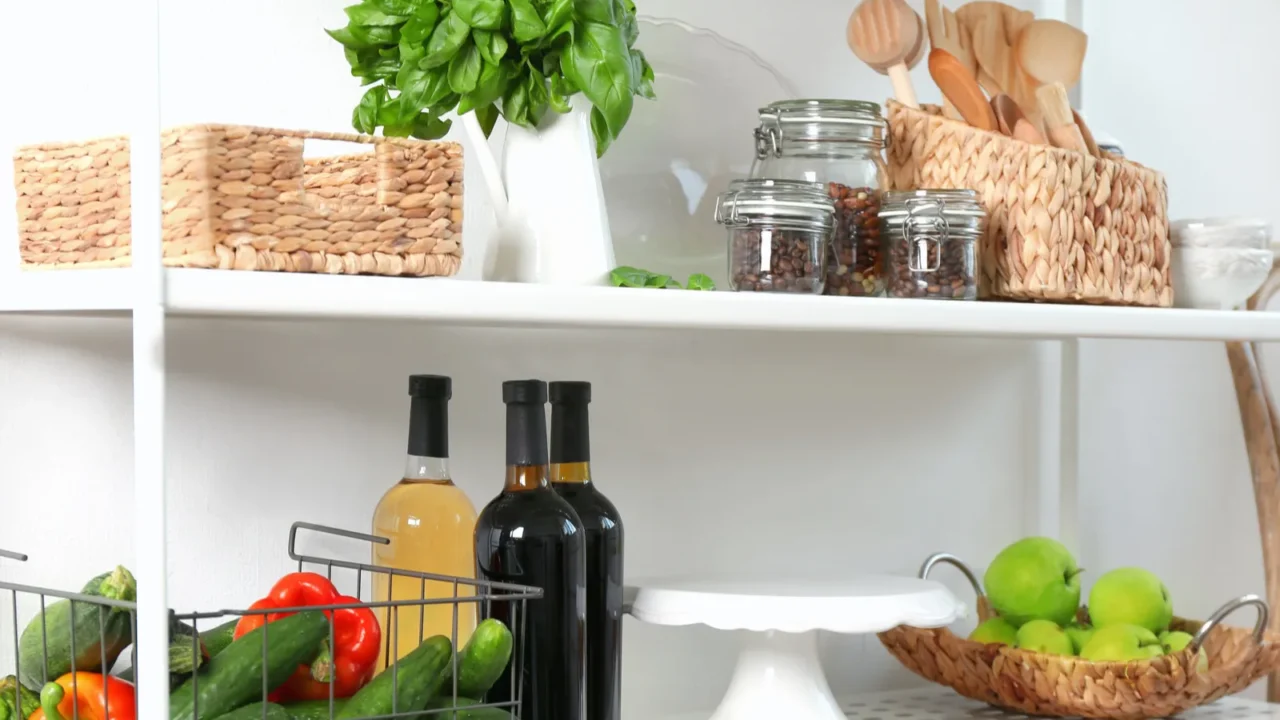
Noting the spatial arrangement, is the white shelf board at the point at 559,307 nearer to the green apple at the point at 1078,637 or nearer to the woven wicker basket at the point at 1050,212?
the woven wicker basket at the point at 1050,212

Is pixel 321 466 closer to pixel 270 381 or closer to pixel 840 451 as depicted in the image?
pixel 270 381

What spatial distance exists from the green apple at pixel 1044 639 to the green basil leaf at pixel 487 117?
2.02 feet

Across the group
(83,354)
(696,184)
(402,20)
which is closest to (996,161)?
(696,184)

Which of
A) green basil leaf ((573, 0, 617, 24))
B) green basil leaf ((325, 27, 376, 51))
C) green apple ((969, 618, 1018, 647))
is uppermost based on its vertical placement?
green basil leaf ((573, 0, 617, 24))

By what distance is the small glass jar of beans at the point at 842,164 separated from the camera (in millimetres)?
1022

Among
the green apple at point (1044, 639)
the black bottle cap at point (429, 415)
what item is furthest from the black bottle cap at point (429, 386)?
the green apple at point (1044, 639)

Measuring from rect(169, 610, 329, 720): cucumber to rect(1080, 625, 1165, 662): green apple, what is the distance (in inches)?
25.3

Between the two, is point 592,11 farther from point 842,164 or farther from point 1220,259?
point 1220,259

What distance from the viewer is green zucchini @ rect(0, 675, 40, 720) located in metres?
0.81

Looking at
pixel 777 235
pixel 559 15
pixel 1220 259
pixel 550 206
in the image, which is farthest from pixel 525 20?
pixel 1220 259

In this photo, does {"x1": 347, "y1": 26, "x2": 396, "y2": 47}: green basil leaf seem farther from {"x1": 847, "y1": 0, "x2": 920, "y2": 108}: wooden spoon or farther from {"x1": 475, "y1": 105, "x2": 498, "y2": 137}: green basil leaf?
{"x1": 847, "y1": 0, "x2": 920, "y2": 108}: wooden spoon

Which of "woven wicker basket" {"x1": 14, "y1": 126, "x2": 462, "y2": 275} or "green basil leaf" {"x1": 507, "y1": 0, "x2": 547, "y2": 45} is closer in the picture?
"woven wicker basket" {"x1": 14, "y1": 126, "x2": 462, "y2": 275}

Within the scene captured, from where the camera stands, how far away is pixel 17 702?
0.81 m

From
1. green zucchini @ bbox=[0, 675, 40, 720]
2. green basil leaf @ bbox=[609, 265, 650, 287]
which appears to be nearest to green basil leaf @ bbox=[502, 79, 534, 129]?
green basil leaf @ bbox=[609, 265, 650, 287]
